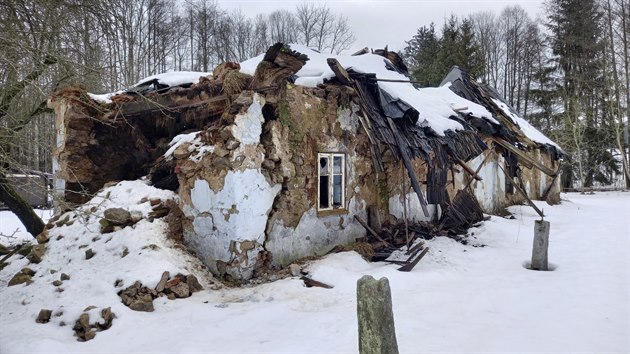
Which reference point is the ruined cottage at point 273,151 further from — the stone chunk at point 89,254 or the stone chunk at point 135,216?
the stone chunk at point 89,254

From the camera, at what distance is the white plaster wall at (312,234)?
7.43 metres

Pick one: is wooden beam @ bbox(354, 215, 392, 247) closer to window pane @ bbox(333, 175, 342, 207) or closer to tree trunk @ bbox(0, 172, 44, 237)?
window pane @ bbox(333, 175, 342, 207)

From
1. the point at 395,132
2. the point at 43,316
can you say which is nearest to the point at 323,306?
the point at 43,316

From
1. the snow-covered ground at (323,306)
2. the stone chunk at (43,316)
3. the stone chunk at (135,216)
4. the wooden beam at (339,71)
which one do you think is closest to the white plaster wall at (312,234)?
the snow-covered ground at (323,306)

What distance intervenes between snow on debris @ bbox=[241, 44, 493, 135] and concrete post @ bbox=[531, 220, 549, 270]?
3.46 m

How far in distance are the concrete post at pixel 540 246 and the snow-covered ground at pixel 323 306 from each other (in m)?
0.27

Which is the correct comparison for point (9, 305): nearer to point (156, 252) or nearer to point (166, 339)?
point (156, 252)

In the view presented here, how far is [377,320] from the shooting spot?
3.58 m

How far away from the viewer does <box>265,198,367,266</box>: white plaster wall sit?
24.4ft

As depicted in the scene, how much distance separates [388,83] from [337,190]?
11.5 feet

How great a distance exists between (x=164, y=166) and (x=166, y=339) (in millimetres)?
4060

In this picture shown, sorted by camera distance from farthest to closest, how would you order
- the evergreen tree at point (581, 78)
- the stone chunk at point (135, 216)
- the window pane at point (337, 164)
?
the evergreen tree at point (581, 78), the window pane at point (337, 164), the stone chunk at point (135, 216)

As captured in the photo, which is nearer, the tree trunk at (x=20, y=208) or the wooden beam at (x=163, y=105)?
the wooden beam at (x=163, y=105)

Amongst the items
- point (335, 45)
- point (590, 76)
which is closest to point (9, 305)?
point (335, 45)
